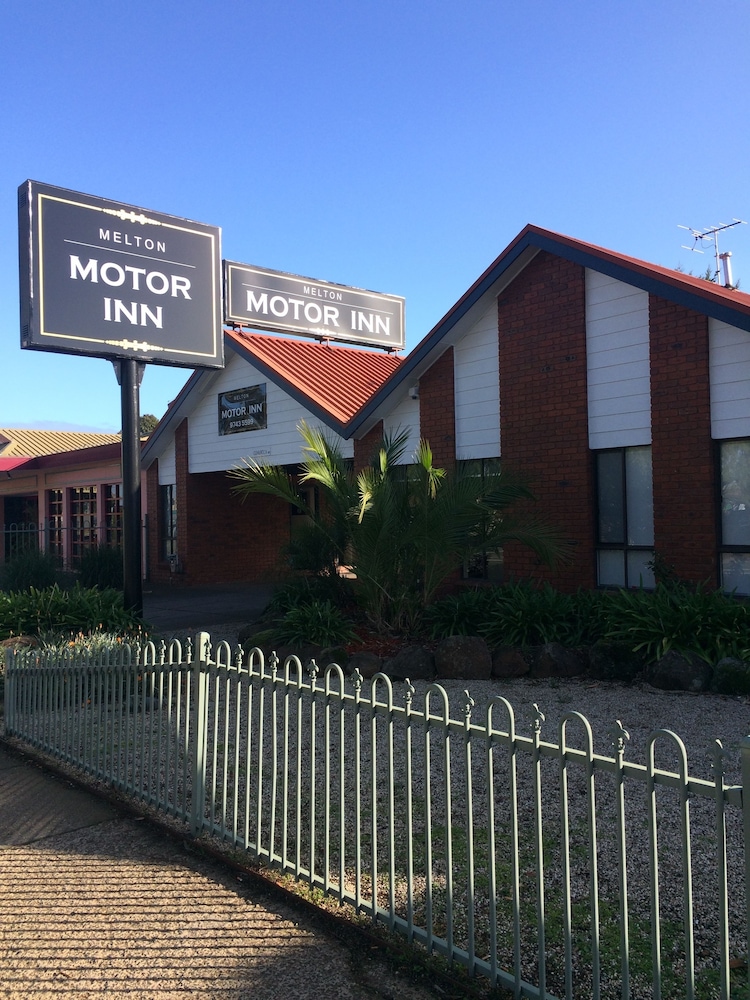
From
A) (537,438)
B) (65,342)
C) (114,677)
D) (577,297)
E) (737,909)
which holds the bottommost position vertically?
(737,909)

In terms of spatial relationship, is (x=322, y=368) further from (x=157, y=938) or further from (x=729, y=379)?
(x=157, y=938)

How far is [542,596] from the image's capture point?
10438mm

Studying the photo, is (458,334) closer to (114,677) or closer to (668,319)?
(668,319)

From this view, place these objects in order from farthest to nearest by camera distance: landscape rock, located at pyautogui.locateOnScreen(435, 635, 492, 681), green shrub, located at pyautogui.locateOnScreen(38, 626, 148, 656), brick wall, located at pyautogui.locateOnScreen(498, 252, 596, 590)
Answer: brick wall, located at pyautogui.locateOnScreen(498, 252, 596, 590) < green shrub, located at pyautogui.locateOnScreen(38, 626, 148, 656) < landscape rock, located at pyautogui.locateOnScreen(435, 635, 492, 681)

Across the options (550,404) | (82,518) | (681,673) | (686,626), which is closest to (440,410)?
(550,404)

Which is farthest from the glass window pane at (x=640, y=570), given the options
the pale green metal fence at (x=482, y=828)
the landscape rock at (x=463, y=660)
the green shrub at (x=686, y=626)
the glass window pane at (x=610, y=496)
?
the pale green metal fence at (x=482, y=828)

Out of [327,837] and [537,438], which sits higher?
[537,438]

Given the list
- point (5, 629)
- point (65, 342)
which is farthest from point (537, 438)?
point (5, 629)

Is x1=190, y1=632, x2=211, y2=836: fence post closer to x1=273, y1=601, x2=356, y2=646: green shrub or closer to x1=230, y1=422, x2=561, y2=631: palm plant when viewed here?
x1=273, y1=601, x2=356, y2=646: green shrub

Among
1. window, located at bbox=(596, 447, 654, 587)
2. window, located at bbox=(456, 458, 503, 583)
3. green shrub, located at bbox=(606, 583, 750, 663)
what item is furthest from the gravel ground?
window, located at bbox=(456, 458, 503, 583)

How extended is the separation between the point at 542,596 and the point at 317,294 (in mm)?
15110

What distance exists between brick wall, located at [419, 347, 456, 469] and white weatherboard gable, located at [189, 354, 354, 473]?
2110mm

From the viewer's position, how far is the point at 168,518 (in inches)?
862

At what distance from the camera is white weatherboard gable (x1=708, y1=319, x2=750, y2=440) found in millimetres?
10109
